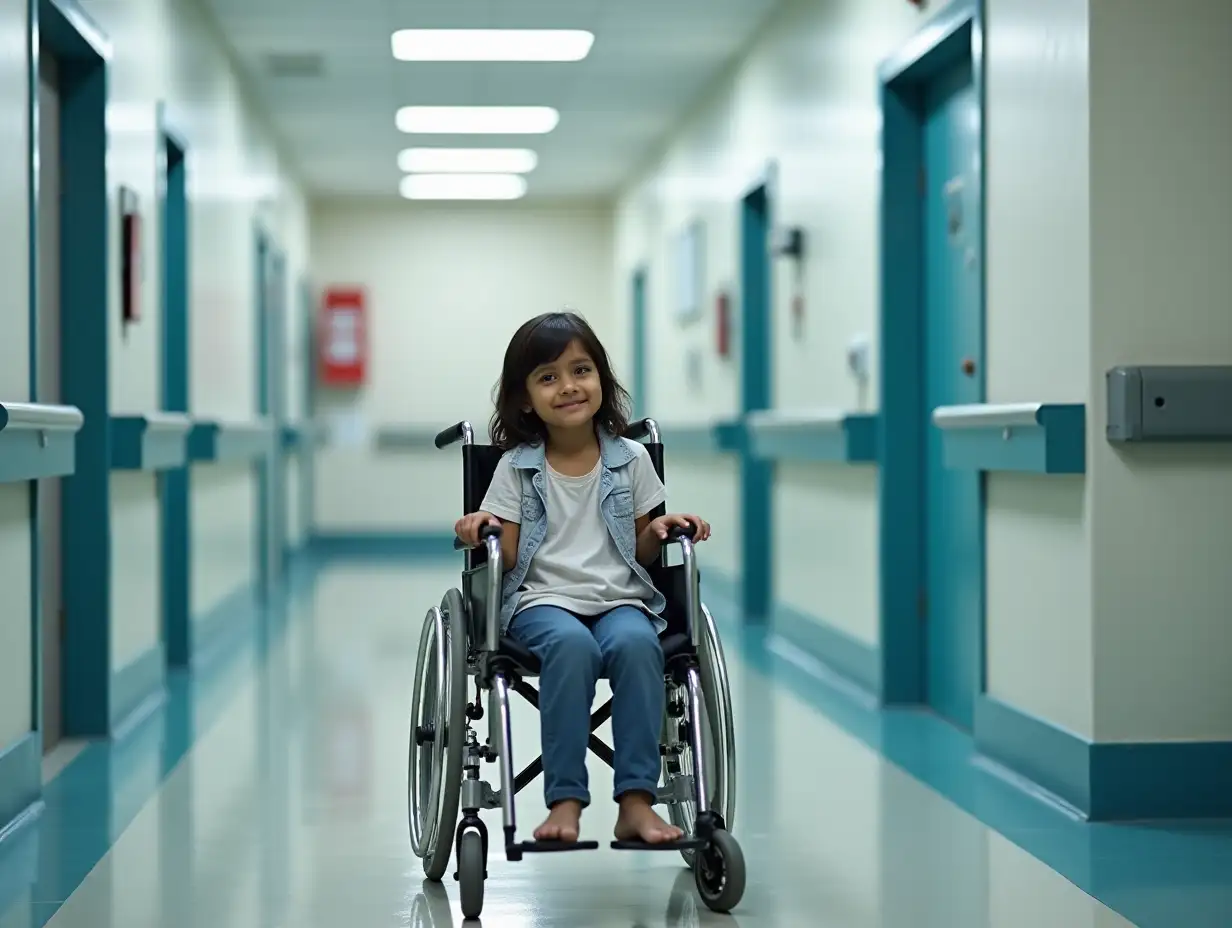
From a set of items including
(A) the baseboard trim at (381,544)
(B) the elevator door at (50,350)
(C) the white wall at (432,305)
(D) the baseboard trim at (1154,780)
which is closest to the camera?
(D) the baseboard trim at (1154,780)

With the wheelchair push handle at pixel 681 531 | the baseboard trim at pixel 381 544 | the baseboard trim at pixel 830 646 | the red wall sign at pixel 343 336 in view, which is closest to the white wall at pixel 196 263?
the baseboard trim at pixel 830 646

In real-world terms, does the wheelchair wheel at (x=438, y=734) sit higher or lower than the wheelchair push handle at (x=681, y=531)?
lower

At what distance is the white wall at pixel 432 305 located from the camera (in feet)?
43.9

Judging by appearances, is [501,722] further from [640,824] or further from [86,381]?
[86,381]

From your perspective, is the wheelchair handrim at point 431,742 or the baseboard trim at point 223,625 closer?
the wheelchair handrim at point 431,742

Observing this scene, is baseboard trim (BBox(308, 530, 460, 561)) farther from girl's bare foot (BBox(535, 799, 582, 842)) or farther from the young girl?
girl's bare foot (BBox(535, 799, 582, 842))

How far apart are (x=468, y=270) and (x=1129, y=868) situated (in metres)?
11.0

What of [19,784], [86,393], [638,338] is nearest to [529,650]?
[19,784]

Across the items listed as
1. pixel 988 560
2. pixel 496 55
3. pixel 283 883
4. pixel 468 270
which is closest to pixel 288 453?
pixel 468 270

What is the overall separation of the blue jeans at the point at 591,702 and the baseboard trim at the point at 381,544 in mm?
9343

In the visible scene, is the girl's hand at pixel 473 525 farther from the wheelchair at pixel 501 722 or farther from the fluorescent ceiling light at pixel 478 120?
the fluorescent ceiling light at pixel 478 120

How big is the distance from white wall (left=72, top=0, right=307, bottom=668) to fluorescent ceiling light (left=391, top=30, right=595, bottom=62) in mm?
895

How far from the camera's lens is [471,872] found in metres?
2.62

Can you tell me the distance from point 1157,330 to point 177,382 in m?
4.08
